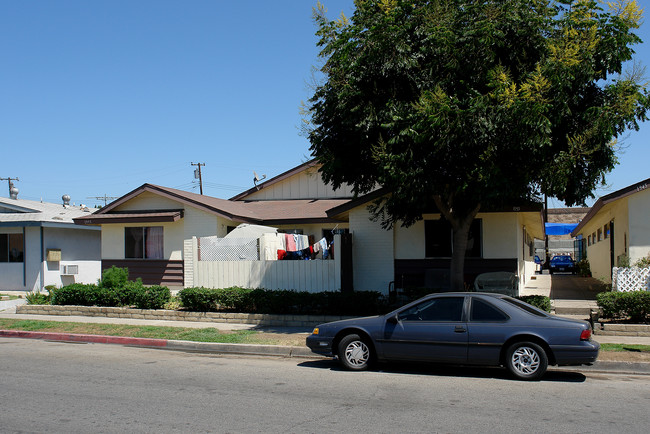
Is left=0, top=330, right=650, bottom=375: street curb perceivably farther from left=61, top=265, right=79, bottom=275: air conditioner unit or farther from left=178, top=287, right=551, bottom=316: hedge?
left=61, top=265, right=79, bottom=275: air conditioner unit

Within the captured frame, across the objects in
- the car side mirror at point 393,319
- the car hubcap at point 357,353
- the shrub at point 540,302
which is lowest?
the car hubcap at point 357,353

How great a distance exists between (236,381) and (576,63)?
859 cm

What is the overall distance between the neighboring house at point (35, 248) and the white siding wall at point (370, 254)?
1312cm

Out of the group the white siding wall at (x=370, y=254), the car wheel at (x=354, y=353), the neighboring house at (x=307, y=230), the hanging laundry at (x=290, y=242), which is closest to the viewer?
the car wheel at (x=354, y=353)

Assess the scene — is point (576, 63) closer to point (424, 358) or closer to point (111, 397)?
point (424, 358)

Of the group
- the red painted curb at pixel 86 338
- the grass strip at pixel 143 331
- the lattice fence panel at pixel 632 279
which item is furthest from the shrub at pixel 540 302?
the red painted curb at pixel 86 338

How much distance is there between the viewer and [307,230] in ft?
72.5

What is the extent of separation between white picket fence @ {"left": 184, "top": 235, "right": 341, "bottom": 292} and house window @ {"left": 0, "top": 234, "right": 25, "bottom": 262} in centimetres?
992

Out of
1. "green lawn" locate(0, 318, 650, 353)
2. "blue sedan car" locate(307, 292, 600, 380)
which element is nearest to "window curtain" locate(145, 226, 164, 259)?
"green lawn" locate(0, 318, 650, 353)

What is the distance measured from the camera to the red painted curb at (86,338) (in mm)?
12609

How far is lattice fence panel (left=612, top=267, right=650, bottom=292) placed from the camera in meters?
14.7

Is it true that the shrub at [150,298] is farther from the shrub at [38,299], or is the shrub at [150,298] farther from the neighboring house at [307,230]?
the shrub at [38,299]

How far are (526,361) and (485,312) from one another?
91 centimetres

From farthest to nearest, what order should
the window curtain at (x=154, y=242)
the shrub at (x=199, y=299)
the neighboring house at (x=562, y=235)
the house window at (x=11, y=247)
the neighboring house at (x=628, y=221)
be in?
the neighboring house at (x=562, y=235) < the house window at (x=11, y=247) < the window curtain at (x=154, y=242) < the neighboring house at (x=628, y=221) < the shrub at (x=199, y=299)
